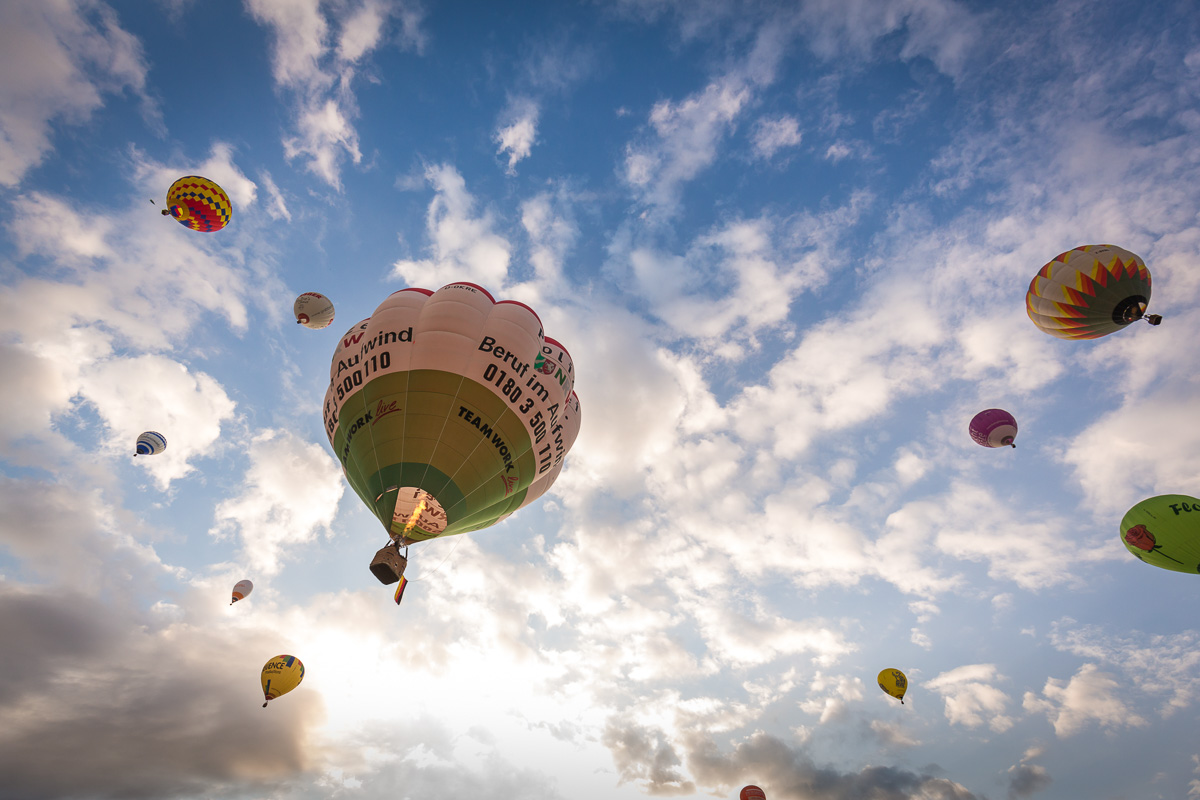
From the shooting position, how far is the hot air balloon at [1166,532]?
1430cm

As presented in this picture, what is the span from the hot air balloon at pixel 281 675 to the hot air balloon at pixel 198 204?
1829 cm

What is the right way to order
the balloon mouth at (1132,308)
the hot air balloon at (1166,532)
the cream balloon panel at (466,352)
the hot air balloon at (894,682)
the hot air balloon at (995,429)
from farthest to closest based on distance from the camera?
1. the hot air balloon at (894,682)
2. the hot air balloon at (995,429)
3. the hot air balloon at (1166,532)
4. the balloon mouth at (1132,308)
5. the cream balloon panel at (466,352)

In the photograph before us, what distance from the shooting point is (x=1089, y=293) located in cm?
1395

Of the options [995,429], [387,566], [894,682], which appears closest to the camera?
[387,566]

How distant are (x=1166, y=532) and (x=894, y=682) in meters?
13.0

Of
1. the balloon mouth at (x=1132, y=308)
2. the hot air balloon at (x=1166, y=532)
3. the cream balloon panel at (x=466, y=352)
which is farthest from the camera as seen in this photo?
the hot air balloon at (x=1166, y=532)

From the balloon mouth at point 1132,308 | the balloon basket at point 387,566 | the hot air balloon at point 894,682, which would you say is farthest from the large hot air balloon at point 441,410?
the hot air balloon at point 894,682

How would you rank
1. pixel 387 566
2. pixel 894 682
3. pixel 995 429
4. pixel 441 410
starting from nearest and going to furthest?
pixel 387 566, pixel 441 410, pixel 995 429, pixel 894 682

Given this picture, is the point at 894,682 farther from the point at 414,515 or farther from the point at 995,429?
the point at 414,515

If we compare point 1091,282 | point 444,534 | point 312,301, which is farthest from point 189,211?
point 1091,282

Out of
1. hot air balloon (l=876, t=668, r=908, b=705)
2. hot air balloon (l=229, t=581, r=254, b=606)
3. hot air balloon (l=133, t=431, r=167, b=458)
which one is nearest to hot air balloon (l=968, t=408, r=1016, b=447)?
hot air balloon (l=876, t=668, r=908, b=705)

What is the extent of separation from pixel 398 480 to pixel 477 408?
2.52m

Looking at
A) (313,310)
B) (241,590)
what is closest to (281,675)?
(241,590)

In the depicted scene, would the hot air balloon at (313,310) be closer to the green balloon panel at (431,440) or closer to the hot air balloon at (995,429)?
the green balloon panel at (431,440)
